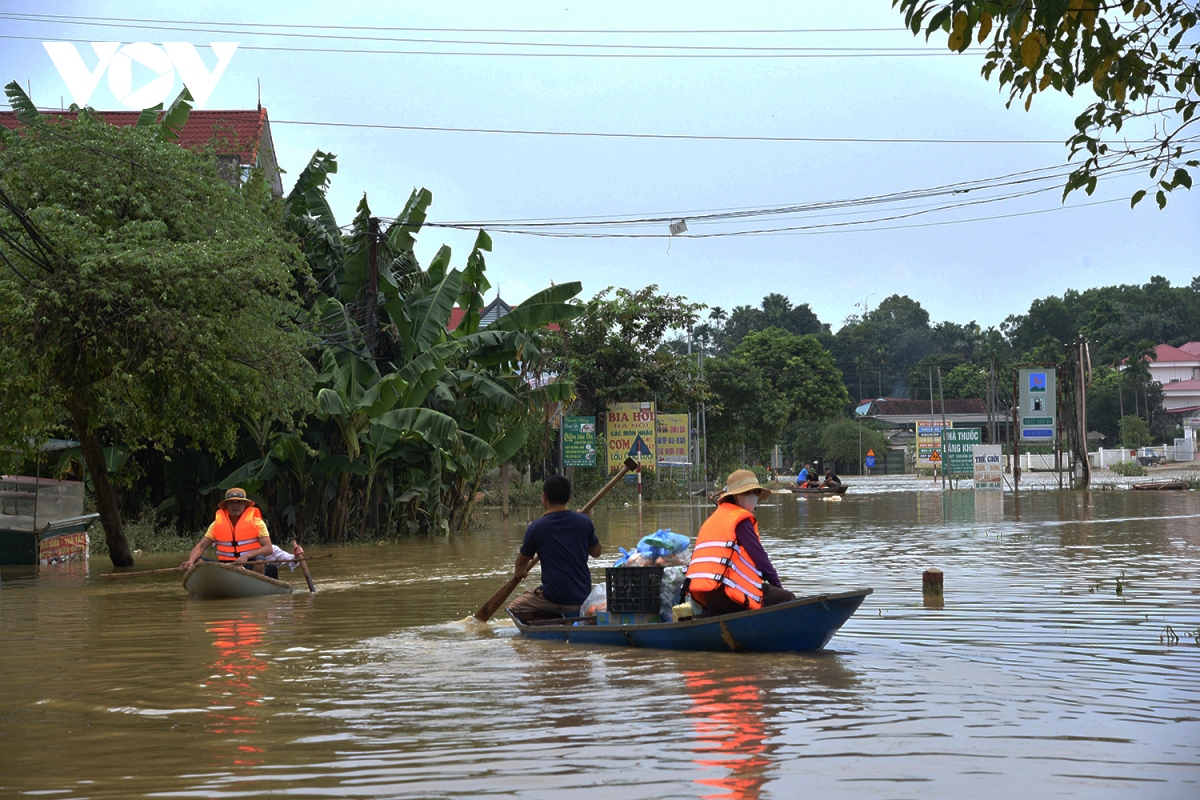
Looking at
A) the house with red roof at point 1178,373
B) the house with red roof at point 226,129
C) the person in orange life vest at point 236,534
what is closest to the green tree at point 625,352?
the house with red roof at point 226,129

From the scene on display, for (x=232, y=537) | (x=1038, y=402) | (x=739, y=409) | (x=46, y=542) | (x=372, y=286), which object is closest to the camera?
(x=232, y=537)

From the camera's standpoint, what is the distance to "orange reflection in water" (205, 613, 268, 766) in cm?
640

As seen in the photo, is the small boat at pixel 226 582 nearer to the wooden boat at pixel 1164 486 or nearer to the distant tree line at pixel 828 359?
the distant tree line at pixel 828 359

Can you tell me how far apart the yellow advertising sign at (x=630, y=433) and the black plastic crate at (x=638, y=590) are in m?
27.0

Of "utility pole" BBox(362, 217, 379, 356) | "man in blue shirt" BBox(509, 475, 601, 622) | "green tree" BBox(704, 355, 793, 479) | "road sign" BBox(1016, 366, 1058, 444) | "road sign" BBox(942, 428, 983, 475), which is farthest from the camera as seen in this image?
"green tree" BBox(704, 355, 793, 479)

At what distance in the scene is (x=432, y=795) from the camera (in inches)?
211

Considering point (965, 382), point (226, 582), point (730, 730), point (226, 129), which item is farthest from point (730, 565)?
point (965, 382)

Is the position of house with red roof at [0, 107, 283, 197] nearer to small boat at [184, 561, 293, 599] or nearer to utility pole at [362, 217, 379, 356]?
utility pole at [362, 217, 379, 356]

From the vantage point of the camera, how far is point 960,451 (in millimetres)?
49031

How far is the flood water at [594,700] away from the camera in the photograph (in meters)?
5.64

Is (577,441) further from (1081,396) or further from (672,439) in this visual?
(1081,396)

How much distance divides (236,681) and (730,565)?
380 cm

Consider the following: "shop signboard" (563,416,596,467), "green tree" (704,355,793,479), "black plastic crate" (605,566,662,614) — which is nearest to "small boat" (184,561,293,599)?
"black plastic crate" (605,566,662,614)

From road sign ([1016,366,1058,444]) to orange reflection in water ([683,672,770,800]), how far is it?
40493 mm
